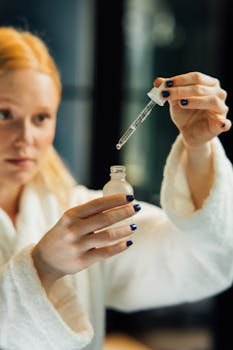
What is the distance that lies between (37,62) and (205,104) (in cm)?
16

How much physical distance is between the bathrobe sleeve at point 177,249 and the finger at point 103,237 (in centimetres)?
11

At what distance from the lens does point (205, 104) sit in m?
0.52

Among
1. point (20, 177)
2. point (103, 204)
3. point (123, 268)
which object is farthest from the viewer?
point (123, 268)

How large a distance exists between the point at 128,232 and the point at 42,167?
185 millimetres

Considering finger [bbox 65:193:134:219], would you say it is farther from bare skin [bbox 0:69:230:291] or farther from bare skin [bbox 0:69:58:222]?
bare skin [bbox 0:69:58:222]

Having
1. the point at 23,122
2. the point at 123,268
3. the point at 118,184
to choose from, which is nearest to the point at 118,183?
the point at 118,184

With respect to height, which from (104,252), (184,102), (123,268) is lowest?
(123,268)

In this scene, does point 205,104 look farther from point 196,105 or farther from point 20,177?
point 20,177

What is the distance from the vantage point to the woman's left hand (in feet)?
1.65

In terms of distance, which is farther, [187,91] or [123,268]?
[123,268]

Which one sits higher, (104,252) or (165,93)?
(165,93)

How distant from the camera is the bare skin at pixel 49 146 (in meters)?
0.48

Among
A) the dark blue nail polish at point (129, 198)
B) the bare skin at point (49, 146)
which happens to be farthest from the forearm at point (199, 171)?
the dark blue nail polish at point (129, 198)

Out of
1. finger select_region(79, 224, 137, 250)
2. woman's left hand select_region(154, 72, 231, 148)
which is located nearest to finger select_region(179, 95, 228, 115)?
woman's left hand select_region(154, 72, 231, 148)
